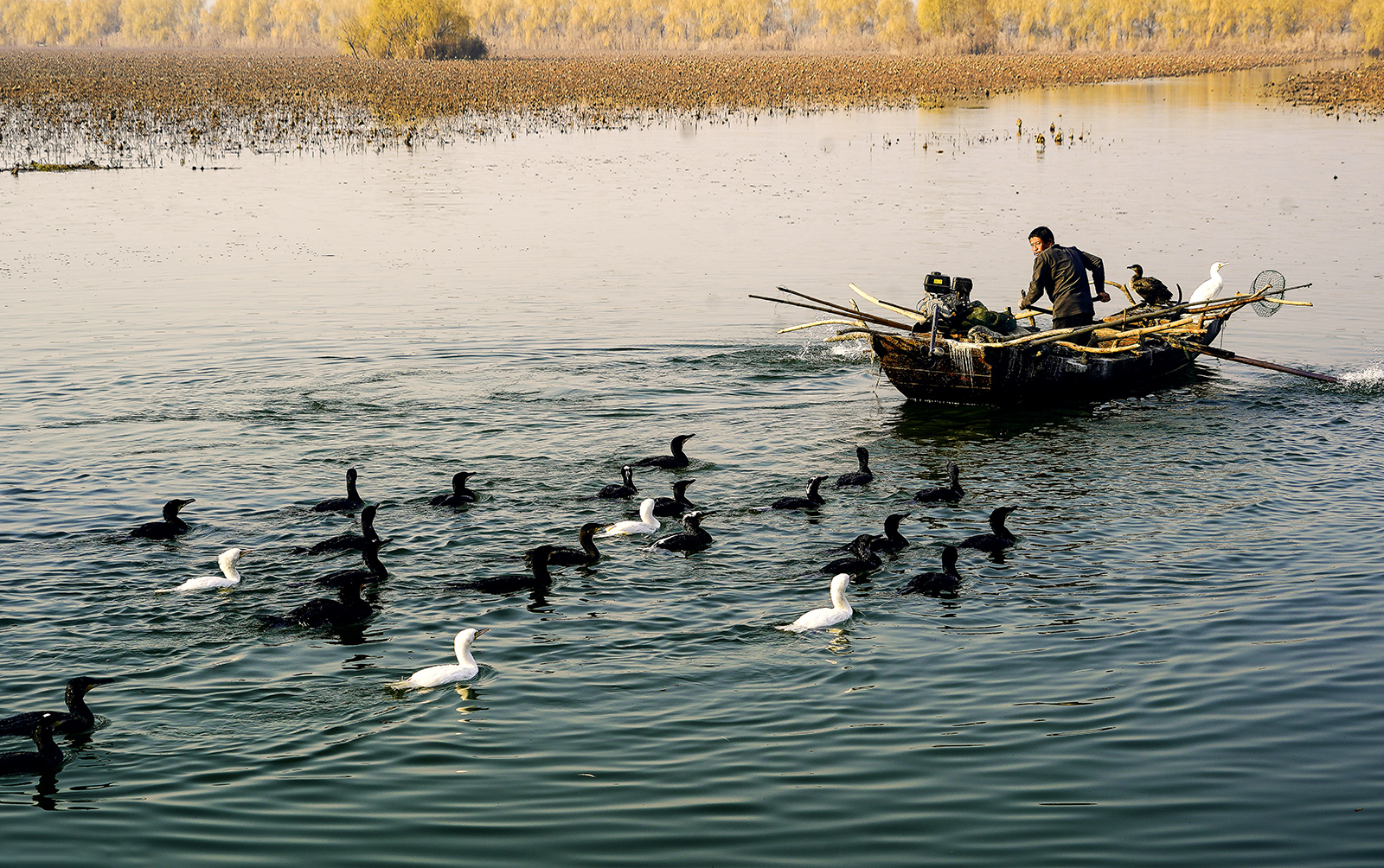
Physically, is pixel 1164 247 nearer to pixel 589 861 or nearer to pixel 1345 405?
pixel 1345 405

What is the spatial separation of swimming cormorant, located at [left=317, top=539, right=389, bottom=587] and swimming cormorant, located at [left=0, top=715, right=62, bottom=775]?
3.18 metres

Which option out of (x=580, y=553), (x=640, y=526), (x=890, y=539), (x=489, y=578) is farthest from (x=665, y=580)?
(x=890, y=539)

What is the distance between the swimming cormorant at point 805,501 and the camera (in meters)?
14.7

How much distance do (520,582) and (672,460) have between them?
13.9ft

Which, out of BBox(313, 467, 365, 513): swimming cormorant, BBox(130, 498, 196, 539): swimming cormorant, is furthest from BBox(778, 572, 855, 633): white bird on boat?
BBox(130, 498, 196, 539): swimming cormorant

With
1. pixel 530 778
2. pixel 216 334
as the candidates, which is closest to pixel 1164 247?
pixel 216 334

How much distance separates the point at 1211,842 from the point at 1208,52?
12622 centimetres

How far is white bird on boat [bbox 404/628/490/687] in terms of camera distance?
10.4 m

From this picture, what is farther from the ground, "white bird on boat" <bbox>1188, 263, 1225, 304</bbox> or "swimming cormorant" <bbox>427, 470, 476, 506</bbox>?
"white bird on boat" <bbox>1188, 263, 1225, 304</bbox>

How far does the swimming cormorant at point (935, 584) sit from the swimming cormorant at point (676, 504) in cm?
313

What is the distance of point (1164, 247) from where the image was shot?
101ft

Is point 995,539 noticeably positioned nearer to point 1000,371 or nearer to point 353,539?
point 1000,371

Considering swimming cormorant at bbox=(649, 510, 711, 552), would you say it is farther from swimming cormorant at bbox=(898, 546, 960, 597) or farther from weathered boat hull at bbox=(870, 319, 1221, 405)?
weathered boat hull at bbox=(870, 319, 1221, 405)

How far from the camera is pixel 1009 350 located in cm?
1911
